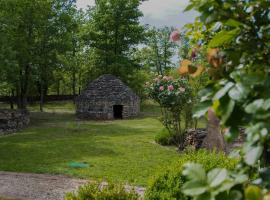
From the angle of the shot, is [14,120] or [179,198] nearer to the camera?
[179,198]

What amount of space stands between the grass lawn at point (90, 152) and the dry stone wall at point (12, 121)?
105 centimetres

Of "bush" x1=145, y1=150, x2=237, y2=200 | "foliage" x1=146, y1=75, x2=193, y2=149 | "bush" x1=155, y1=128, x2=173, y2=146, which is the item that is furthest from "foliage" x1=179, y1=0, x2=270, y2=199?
"bush" x1=155, y1=128, x2=173, y2=146

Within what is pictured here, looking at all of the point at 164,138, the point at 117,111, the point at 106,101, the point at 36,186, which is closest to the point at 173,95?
the point at 164,138

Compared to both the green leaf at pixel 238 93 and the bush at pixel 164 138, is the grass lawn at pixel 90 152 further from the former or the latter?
the green leaf at pixel 238 93

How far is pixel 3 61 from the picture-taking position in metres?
23.9

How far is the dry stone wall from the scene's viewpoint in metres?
24.9

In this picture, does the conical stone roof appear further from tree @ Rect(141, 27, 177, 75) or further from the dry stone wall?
tree @ Rect(141, 27, 177, 75)

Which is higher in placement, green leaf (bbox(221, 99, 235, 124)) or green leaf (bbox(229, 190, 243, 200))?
green leaf (bbox(221, 99, 235, 124))

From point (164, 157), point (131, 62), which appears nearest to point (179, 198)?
point (164, 157)

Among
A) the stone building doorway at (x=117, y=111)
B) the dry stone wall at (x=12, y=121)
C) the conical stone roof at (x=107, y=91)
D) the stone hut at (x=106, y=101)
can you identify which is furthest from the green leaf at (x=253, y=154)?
the stone building doorway at (x=117, y=111)

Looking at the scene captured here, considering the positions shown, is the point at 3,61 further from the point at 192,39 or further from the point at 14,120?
the point at 192,39

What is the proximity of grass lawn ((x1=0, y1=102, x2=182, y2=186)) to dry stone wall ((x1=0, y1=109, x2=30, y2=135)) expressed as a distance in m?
1.05

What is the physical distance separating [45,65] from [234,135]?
112 feet

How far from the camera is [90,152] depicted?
55.4 feet
